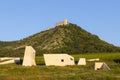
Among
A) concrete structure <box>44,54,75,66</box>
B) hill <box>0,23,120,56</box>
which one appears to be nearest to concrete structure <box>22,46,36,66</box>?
concrete structure <box>44,54,75,66</box>

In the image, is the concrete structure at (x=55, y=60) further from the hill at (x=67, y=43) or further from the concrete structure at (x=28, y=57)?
the hill at (x=67, y=43)

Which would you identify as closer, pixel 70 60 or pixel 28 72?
pixel 28 72

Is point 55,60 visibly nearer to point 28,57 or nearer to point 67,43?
point 28,57

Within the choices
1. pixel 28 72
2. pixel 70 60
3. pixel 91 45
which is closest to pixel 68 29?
pixel 91 45

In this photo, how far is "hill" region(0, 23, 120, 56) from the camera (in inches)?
6471

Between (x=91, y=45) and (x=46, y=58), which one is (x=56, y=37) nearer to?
(x=91, y=45)

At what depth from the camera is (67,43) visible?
177750mm

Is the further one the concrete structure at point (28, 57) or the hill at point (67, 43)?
the hill at point (67, 43)

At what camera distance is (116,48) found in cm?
17088

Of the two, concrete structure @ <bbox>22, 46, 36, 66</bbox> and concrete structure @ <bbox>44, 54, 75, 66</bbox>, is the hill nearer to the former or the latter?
concrete structure @ <bbox>44, 54, 75, 66</bbox>

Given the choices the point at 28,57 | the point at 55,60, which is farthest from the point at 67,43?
the point at 28,57

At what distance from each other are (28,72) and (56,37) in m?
130

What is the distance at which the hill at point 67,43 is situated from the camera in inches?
6471

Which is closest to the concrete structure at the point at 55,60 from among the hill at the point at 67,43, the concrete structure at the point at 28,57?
the concrete structure at the point at 28,57
